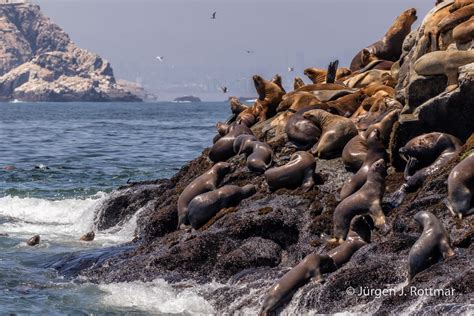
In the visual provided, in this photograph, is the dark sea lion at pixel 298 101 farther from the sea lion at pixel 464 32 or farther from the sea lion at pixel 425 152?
the sea lion at pixel 425 152

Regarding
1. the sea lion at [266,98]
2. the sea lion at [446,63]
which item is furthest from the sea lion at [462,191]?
the sea lion at [266,98]

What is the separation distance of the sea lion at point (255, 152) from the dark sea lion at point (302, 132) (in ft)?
1.55

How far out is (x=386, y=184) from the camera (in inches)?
504

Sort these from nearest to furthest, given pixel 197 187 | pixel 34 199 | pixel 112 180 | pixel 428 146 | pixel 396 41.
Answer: pixel 428 146 < pixel 197 187 < pixel 396 41 < pixel 34 199 < pixel 112 180

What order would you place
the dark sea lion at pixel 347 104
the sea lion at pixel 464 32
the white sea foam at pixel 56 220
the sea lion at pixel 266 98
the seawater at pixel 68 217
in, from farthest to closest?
→ the sea lion at pixel 266 98
the white sea foam at pixel 56 220
the dark sea lion at pixel 347 104
the sea lion at pixel 464 32
the seawater at pixel 68 217

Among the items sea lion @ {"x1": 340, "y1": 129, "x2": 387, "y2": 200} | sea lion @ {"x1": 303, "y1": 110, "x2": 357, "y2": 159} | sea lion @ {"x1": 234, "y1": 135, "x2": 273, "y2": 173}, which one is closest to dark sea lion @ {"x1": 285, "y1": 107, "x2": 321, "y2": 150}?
sea lion @ {"x1": 303, "y1": 110, "x2": 357, "y2": 159}

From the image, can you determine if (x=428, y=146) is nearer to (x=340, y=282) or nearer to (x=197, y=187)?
(x=340, y=282)

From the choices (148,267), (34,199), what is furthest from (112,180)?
(148,267)

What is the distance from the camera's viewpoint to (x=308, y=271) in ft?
35.0

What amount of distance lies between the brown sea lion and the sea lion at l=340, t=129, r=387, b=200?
1.21 m

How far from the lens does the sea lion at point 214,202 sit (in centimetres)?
1395

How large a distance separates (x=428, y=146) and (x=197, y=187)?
4.07m

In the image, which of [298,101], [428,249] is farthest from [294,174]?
[298,101]

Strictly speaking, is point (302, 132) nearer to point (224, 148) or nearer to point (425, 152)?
point (224, 148)
